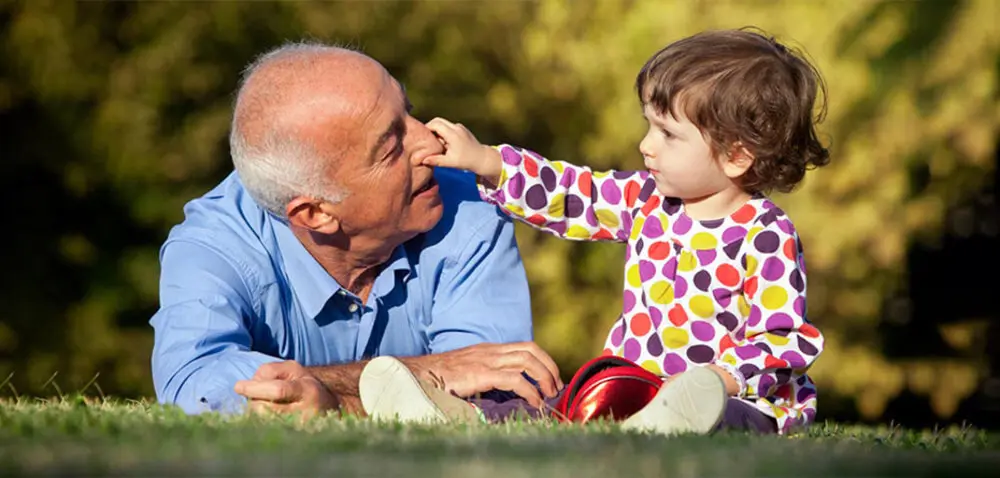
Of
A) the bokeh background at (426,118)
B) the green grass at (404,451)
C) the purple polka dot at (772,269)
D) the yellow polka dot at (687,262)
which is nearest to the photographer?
the green grass at (404,451)

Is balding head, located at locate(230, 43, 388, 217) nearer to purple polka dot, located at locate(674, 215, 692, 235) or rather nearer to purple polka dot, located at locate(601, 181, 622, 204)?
purple polka dot, located at locate(601, 181, 622, 204)

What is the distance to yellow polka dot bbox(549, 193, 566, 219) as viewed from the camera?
16.5ft

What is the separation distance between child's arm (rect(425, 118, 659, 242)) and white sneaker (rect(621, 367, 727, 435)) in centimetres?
122

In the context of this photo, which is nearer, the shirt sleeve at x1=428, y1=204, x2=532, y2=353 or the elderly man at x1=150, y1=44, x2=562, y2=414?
the elderly man at x1=150, y1=44, x2=562, y2=414

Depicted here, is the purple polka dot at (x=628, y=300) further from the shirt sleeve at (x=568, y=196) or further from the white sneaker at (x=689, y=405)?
the white sneaker at (x=689, y=405)

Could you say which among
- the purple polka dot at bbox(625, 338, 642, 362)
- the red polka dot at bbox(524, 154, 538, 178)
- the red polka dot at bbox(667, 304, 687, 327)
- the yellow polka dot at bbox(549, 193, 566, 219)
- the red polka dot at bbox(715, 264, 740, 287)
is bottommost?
the purple polka dot at bbox(625, 338, 642, 362)

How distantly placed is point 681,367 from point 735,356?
358 mm

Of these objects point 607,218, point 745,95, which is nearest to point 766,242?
point 745,95

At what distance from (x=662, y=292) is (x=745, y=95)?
0.73m

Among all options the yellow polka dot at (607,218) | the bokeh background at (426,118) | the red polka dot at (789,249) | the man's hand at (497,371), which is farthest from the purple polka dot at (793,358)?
the bokeh background at (426,118)

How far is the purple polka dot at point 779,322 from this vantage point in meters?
4.37

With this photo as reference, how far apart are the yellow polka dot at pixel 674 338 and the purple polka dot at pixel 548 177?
0.71 metres

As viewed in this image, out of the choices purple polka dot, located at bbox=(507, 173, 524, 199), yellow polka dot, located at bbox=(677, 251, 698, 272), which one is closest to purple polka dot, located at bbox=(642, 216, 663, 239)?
yellow polka dot, located at bbox=(677, 251, 698, 272)

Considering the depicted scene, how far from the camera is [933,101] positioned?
10281mm
